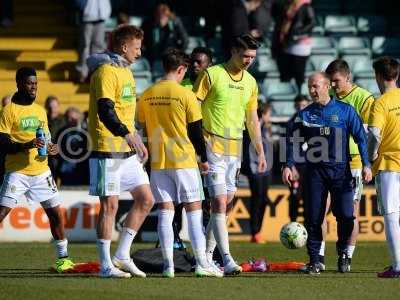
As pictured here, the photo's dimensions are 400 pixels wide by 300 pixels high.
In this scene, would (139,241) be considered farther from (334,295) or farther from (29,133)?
(334,295)

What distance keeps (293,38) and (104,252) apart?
10.9m

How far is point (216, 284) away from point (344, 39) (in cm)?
1356

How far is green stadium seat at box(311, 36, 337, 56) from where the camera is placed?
24922 mm

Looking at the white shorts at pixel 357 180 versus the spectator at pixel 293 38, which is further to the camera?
the spectator at pixel 293 38

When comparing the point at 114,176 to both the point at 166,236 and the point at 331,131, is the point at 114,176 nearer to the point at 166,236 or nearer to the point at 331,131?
the point at 166,236

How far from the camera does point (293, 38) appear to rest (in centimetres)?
2308

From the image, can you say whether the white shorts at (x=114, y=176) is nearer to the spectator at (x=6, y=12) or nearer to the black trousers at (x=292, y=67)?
the black trousers at (x=292, y=67)

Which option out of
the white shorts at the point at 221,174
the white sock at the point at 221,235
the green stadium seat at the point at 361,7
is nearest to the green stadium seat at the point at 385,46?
the green stadium seat at the point at 361,7

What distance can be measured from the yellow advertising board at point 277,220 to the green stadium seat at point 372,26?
6.29 meters

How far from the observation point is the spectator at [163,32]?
76.1 feet

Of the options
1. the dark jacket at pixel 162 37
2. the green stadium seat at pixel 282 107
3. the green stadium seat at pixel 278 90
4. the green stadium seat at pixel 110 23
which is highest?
the green stadium seat at pixel 110 23

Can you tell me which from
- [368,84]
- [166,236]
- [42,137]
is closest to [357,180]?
[166,236]

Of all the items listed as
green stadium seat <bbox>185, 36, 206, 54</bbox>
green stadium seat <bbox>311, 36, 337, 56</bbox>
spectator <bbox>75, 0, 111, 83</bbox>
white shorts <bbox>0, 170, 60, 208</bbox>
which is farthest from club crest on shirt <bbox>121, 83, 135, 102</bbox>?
green stadium seat <bbox>311, 36, 337, 56</bbox>

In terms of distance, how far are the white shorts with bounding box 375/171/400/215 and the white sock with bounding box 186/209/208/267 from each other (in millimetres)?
1959
